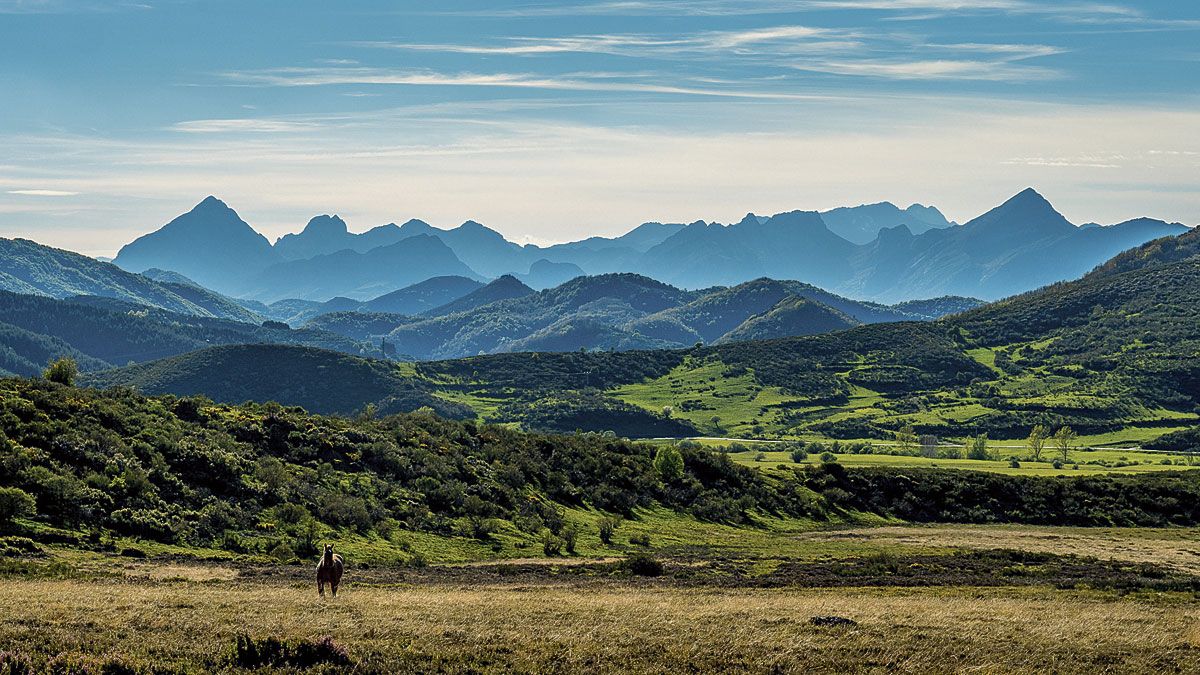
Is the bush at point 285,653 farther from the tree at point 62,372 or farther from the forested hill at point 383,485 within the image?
the tree at point 62,372

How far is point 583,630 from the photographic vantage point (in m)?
28.4

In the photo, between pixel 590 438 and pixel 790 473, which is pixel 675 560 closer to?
pixel 590 438

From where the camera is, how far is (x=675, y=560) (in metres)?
57.7

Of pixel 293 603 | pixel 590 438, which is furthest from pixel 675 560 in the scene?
pixel 590 438

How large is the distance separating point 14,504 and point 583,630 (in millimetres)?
31756

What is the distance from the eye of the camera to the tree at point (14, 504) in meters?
45.1

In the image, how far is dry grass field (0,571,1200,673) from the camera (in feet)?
80.2

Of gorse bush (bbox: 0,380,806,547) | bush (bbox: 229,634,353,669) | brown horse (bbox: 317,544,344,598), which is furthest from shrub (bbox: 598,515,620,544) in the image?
bush (bbox: 229,634,353,669)

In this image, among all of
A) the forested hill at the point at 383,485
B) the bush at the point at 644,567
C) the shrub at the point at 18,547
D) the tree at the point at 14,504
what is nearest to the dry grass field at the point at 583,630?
the shrub at the point at 18,547

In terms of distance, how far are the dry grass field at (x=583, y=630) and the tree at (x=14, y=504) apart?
14502mm

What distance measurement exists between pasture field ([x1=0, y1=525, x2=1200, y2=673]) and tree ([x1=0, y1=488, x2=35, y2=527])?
4904 millimetres

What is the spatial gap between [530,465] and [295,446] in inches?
858

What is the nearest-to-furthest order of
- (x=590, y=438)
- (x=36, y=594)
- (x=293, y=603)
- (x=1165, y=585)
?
(x=36, y=594) < (x=293, y=603) < (x=1165, y=585) < (x=590, y=438)

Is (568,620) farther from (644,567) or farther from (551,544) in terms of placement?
(551,544)
